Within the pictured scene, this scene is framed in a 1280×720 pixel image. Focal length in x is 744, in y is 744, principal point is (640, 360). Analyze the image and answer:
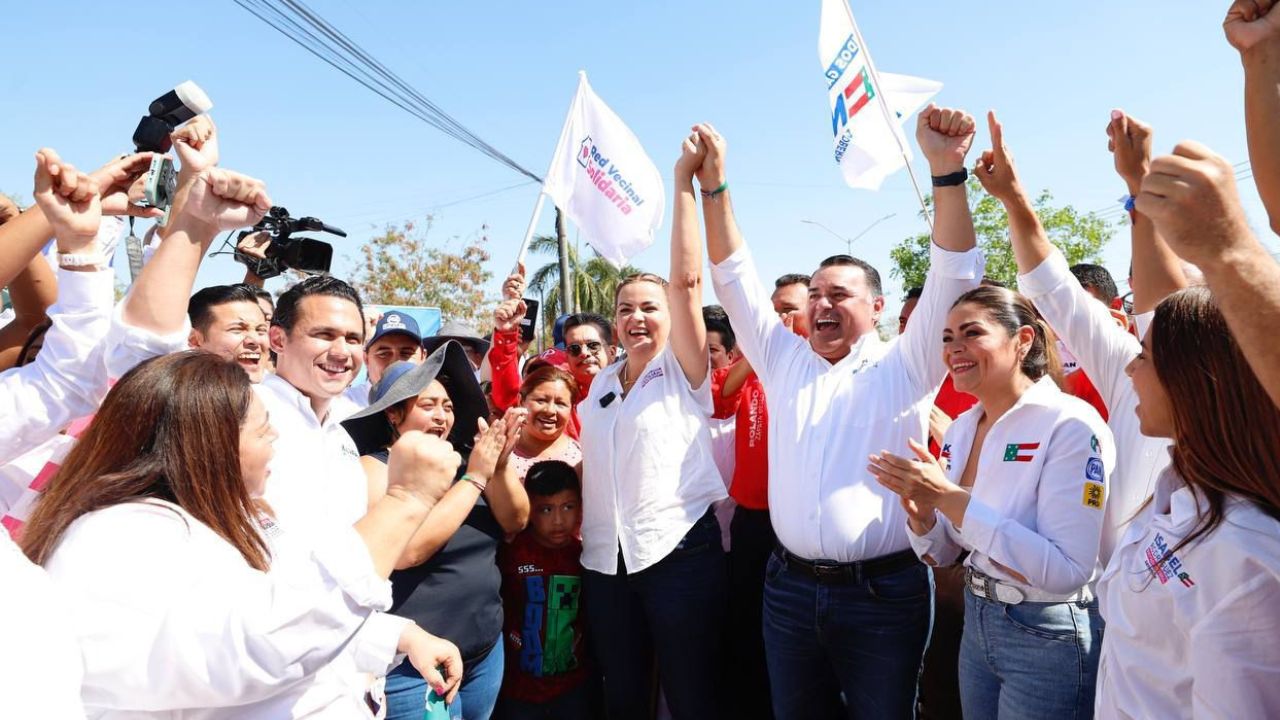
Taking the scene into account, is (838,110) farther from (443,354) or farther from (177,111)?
(177,111)

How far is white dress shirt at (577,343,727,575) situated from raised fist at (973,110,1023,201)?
4.52 feet

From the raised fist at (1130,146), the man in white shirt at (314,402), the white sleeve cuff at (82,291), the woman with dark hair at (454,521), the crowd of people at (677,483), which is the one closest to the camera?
the crowd of people at (677,483)

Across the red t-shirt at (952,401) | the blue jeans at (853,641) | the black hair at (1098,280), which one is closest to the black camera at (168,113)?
→ the blue jeans at (853,641)

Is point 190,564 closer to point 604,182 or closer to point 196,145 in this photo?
point 196,145

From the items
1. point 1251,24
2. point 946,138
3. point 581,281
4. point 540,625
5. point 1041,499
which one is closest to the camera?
point 1251,24

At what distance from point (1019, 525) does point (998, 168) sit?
122 centimetres

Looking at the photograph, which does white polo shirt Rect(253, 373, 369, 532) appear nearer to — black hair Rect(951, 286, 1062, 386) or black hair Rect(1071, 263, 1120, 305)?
black hair Rect(951, 286, 1062, 386)

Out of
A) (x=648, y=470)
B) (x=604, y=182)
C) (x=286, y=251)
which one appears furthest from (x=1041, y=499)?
(x=286, y=251)

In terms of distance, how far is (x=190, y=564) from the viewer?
1.34 meters

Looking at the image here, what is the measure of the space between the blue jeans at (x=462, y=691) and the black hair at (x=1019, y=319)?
2.18 metres

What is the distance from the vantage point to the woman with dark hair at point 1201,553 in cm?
131

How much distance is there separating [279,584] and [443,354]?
1384 millimetres

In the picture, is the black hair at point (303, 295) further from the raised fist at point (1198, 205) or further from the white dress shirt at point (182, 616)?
the raised fist at point (1198, 205)

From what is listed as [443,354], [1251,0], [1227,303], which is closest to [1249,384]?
[1227,303]
